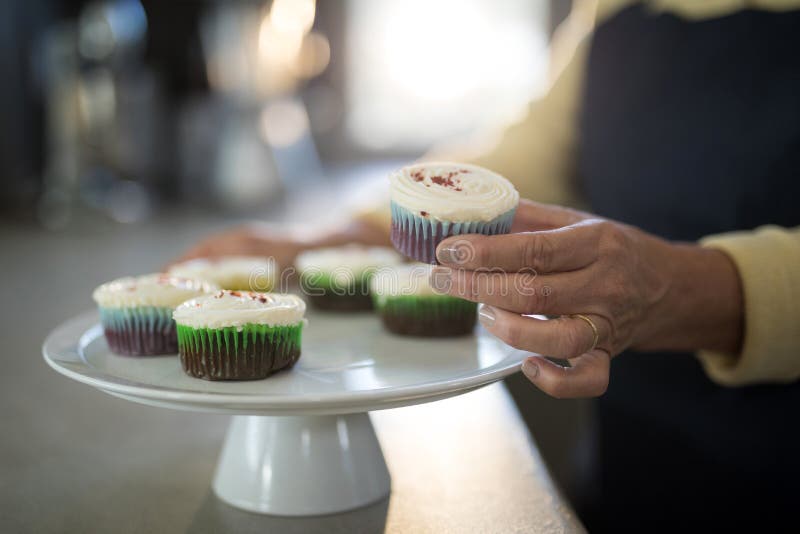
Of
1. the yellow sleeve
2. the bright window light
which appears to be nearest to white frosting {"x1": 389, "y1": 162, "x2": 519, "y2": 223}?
the yellow sleeve

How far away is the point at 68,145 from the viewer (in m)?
3.17

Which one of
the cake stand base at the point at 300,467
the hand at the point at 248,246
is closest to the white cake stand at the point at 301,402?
the cake stand base at the point at 300,467

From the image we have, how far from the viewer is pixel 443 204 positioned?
2.42ft

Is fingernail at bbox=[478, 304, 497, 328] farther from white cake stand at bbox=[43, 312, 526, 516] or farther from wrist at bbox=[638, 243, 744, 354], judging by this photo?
wrist at bbox=[638, 243, 744, 354]

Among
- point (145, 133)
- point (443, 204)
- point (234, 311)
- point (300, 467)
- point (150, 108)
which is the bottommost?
point (145, 133)

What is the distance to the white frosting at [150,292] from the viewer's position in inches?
32.9

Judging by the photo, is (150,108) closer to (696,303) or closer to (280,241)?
(280,241)

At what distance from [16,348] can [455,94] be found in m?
5.59

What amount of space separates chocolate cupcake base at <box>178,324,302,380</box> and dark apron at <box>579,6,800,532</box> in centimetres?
70

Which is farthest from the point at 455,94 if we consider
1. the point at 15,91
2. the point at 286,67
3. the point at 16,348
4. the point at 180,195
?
the point at 16,348

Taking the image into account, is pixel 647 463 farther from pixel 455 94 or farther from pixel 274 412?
pixel 455 94

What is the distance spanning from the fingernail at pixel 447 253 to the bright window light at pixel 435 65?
5453 mm

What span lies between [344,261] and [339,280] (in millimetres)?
56

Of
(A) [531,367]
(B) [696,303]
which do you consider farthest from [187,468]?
(B) [696,303]
